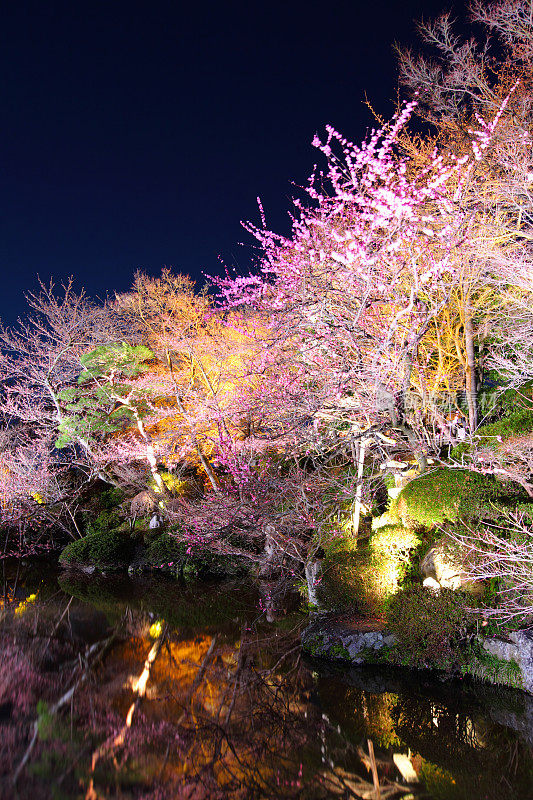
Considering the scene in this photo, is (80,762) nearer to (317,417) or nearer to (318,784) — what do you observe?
(318,784)

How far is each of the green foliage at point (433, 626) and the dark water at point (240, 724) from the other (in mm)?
354

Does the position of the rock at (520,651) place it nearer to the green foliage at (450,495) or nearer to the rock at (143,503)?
the green foliage at (450,495)

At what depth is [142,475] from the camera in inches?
712

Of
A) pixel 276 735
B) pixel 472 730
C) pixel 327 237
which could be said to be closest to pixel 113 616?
pixel 276 735

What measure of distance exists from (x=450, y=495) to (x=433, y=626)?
2231 mm

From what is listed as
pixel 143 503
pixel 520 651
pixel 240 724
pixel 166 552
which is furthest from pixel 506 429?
pixel 143 503

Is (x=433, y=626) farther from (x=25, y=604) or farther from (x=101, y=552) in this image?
(x=101, y=552)

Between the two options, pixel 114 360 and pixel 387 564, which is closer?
pixel 387 564

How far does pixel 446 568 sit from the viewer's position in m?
8.03

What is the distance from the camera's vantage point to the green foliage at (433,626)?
732cm

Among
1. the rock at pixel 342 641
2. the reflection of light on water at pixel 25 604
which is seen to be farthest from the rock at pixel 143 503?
the rock at pixel 342 641

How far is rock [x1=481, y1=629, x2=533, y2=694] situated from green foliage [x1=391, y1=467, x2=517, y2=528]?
1932 mm

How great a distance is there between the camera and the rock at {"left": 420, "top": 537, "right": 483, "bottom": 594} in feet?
24.9

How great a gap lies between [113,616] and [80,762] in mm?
6333
